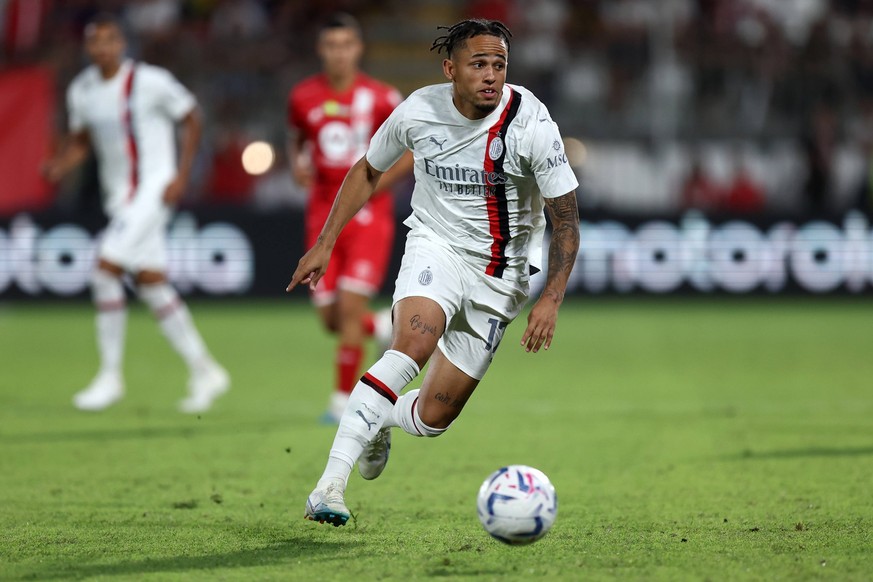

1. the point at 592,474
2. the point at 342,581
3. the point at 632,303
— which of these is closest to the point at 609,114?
the point at 632,303

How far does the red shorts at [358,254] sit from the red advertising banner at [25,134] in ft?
30.0

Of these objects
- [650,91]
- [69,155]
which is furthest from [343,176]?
[650,91]

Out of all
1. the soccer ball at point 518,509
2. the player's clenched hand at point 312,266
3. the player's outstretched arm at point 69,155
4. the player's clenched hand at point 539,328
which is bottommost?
the soccer ball at point 518,509

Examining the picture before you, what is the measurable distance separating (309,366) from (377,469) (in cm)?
649

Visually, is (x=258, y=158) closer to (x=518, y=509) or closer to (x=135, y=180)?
(x=135, y=180)

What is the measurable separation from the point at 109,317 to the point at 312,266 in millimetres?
4897

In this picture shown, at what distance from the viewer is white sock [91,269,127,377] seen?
10.0 meters

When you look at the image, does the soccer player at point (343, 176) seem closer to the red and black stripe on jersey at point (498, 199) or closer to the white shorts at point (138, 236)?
the white shorts at point (138, 236)

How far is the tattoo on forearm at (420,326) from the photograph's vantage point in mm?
5676

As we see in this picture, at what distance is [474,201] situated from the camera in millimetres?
5938

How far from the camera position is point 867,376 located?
1151 cm

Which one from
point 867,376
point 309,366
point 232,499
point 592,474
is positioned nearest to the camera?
point 232,499

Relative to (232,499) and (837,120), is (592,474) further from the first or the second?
(837,120)

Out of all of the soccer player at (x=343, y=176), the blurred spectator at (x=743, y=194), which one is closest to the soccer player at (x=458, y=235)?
the soccer player at (x=343, y=176)
